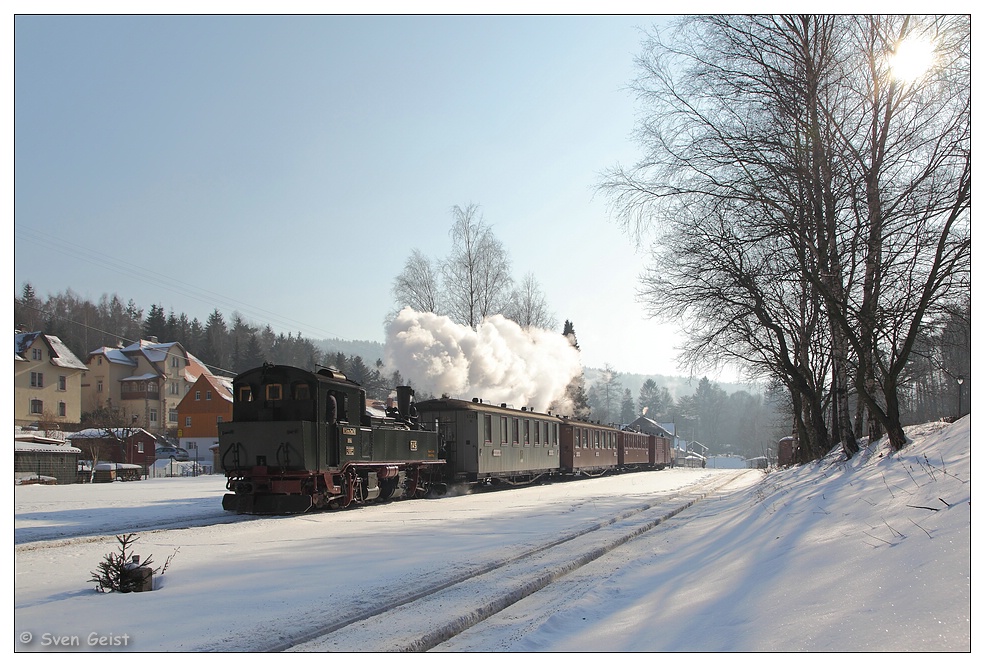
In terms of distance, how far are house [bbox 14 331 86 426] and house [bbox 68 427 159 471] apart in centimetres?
397

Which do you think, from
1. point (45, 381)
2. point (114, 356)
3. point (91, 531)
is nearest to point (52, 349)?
point (45, 381)

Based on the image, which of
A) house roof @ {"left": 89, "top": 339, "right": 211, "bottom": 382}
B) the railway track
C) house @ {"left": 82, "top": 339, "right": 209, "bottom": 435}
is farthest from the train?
house roof @ {"left": 89, "top": 339, "right": 211, "bottom": 382}

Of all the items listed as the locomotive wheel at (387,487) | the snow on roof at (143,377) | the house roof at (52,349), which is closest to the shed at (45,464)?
the house roof at (52,349)

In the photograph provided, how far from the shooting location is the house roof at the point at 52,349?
44812 mm

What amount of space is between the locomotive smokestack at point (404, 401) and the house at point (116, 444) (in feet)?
81.1

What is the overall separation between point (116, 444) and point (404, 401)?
106ft

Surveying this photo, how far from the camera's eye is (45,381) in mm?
47062

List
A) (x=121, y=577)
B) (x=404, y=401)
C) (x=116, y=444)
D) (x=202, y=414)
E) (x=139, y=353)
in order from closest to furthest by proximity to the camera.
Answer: (x=121, y=577), (x=404, y=401), (x=116, y=444), (x=202, y=414), (x=139, y=353)

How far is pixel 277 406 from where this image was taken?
610 inches

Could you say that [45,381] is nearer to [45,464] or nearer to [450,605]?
[45,464]

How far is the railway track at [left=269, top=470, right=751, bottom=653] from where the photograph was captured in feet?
17.5

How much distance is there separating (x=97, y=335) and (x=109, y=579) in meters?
82.3

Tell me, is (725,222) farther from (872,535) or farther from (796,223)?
(872,535)

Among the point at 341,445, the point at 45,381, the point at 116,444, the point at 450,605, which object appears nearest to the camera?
the point at 450,605
